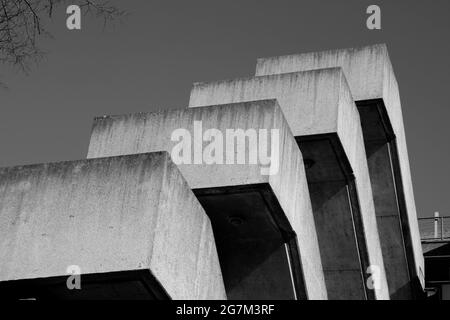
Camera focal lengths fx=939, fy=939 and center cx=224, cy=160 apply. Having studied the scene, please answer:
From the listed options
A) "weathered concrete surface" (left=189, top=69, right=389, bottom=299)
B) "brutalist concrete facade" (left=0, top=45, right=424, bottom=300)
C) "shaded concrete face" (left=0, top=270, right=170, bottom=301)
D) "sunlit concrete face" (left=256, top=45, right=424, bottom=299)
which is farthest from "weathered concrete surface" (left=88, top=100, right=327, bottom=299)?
"sunlit concrete face" (left=256, top=45, right=424, bottom=299)

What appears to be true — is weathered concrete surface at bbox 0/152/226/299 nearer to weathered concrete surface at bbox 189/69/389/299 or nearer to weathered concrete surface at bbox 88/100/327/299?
weathered concrete surface at bbox 88/100/327/299

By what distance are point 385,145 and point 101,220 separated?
1080cm

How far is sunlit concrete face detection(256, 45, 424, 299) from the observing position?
718 inches

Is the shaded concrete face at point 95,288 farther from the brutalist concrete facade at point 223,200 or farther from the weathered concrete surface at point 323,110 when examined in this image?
the weathered concrete surface at point 323,110

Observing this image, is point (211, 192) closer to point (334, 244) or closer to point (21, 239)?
point (21, 239)

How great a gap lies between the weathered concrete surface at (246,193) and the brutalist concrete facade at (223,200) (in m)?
0.02

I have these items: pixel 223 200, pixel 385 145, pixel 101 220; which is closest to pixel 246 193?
pixel 223 200

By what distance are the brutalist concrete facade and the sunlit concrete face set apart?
4 centimetres

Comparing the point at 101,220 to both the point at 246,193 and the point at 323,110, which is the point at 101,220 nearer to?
the point at 246,193

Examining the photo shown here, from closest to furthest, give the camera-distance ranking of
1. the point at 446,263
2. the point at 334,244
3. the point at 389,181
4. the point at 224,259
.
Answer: the point at 224,259, the point at 334,244, the point at 389,181, the point at 446,263

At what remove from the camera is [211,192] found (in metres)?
11.9

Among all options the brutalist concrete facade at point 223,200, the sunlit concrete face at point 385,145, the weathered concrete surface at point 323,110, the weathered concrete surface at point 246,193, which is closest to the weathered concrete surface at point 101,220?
the brutalist concrete facade at point 223,200

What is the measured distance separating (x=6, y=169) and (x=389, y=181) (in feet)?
36.6
